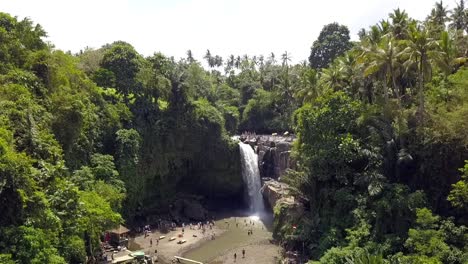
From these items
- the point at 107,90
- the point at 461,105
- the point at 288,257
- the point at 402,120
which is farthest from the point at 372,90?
the point at 107,90

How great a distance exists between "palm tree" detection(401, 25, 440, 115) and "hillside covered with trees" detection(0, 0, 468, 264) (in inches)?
4.3

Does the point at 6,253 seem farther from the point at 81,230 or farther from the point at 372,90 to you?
the point at 372,90

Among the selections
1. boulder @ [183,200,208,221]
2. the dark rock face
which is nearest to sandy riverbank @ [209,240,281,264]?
boulder @ [183,200,208,221]

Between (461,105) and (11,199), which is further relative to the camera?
(461,105)

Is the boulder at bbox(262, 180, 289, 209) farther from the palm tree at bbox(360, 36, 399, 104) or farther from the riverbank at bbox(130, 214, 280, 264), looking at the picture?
the palm tree at bbox(360, 36, 399, 104)

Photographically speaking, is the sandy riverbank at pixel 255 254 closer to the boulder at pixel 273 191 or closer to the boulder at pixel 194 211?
the boulder at pixel 273 191

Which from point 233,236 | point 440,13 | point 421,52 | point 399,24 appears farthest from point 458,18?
point 233,236

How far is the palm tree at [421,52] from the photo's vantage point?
32.2 meters

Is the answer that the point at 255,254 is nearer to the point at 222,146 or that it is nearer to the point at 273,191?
the point at 273,191

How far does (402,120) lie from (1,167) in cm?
2832

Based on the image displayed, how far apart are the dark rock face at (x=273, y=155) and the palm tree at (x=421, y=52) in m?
20.2

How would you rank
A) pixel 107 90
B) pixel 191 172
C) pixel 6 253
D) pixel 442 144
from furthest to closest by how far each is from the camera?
1. pixel 191 172
2. pixel 107 90
3. pixel 442 144
4. pixel 6 253

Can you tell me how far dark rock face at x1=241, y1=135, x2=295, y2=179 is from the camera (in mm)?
51406

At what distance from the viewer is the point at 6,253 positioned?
69.3 feet
